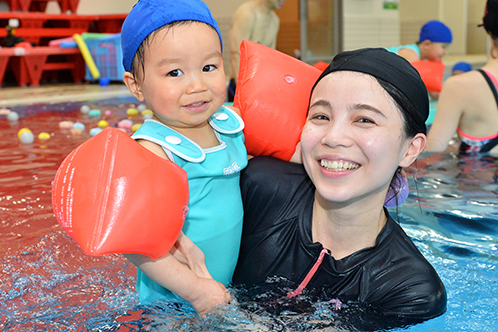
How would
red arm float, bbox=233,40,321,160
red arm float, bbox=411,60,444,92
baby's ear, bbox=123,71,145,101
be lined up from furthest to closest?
red arm float, bbox=411,60,444,92
red arm float, bbox=233,40,321,160
baby's ear, bbox=123,71,145,101

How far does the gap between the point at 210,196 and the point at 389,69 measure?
0.74 meters

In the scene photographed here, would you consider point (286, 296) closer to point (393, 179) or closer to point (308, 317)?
point (308, 317)

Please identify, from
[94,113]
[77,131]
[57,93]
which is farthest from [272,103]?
[57,93]

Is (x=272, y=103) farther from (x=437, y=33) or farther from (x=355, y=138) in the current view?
(x=437, y=33)

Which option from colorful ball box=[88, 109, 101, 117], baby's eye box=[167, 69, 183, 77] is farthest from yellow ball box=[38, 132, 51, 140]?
baby's eye box=[167, 69, 183, 77]

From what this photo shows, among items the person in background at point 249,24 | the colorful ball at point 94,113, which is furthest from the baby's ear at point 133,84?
the colorful ball at point 94,113

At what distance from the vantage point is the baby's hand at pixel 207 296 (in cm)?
166

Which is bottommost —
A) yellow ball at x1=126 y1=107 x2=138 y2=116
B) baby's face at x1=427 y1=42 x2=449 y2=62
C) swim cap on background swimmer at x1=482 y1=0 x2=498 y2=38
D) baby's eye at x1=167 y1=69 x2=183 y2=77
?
yellow ball at x1=126 y1=107 x2=138 y2=116

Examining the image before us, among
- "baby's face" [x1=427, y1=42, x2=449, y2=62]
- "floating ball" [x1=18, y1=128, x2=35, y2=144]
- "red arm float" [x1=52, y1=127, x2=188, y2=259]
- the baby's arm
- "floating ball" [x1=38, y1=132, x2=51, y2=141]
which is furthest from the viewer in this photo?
"baby's face" [x1=427, y1=42, x2=449, y2=62]

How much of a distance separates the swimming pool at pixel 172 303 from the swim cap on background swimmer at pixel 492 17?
0.94 m

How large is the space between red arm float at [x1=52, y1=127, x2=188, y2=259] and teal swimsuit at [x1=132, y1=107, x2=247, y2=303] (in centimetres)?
→ 20

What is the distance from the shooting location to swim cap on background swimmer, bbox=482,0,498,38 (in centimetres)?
328

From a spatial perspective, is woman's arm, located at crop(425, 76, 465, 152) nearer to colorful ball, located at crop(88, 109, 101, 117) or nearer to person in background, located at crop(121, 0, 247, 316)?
person in background, located at crop(121, 0, 247, 316)

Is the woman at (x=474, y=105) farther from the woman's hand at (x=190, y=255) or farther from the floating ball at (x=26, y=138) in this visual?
the floating ball at (x=26, y=138)
